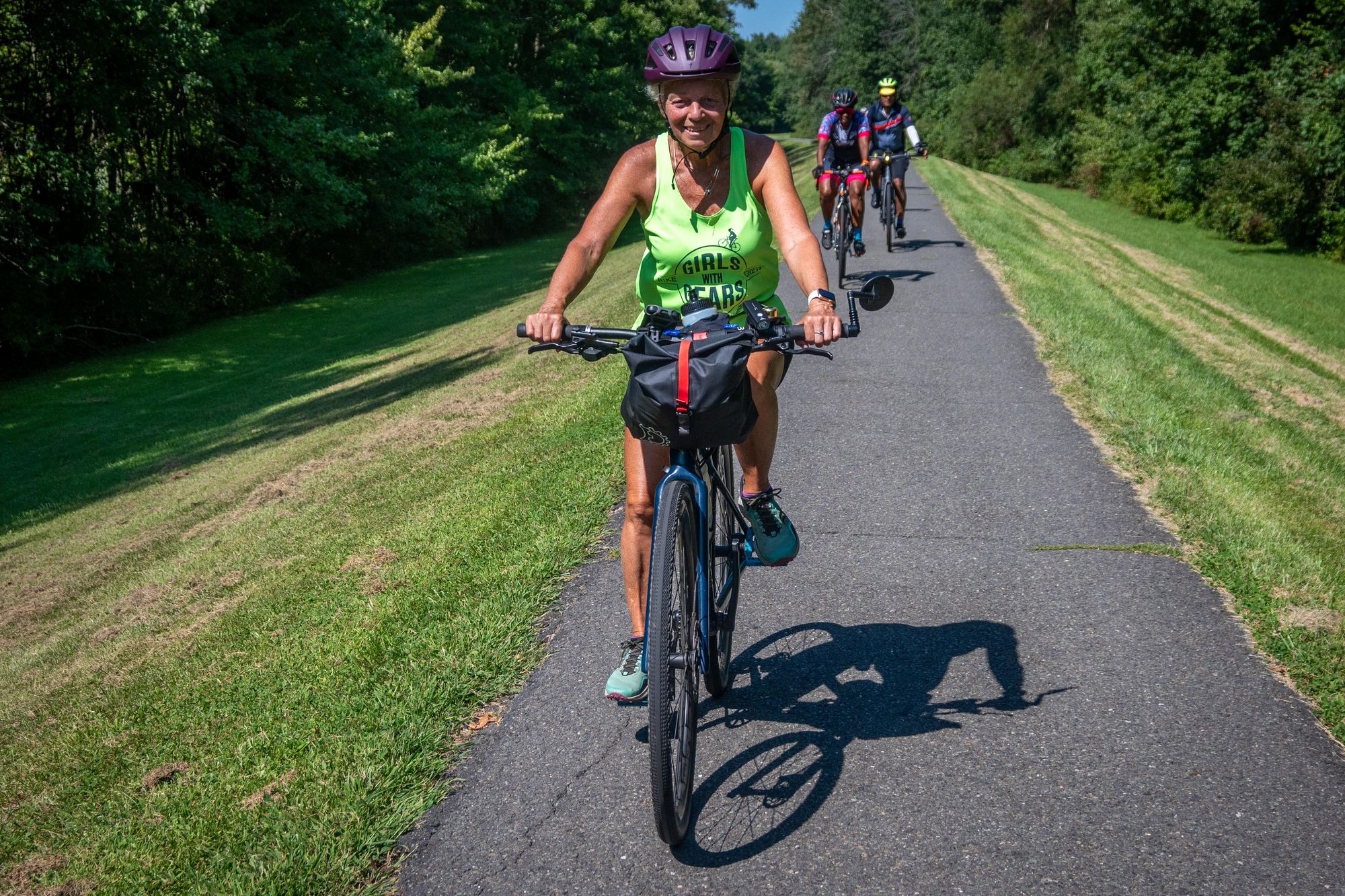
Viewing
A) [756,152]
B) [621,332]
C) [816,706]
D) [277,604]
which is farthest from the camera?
[277,604]

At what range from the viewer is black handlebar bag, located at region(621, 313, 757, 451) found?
2.98 meters

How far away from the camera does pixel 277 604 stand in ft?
19.4

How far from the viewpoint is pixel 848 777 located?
3.47 meters

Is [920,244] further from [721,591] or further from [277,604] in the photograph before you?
[721,591]

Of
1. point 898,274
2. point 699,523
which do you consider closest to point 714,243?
point 699,523

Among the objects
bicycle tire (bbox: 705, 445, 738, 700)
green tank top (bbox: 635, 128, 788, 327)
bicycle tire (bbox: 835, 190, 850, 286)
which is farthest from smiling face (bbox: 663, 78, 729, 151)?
bicycle tire (bbox: 835, 190, 850, 286)

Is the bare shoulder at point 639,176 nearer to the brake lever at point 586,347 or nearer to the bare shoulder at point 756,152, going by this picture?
the bare shoulder at point 756,152

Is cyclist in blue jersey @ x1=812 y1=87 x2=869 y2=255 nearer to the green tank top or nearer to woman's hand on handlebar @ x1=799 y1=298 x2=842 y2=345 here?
the green tank top

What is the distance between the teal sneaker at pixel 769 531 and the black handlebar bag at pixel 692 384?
90 cm

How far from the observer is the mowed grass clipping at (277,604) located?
3.53 meters

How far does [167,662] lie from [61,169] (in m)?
14.1

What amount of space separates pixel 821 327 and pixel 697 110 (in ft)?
2.96

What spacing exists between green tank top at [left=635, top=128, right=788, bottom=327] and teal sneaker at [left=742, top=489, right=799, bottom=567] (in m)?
0.77

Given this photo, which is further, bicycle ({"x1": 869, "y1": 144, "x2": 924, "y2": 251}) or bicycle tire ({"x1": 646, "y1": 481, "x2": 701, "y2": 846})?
bicycle ({"x1": 869, "y1": 144, "x2": 924, "y2": 251})
